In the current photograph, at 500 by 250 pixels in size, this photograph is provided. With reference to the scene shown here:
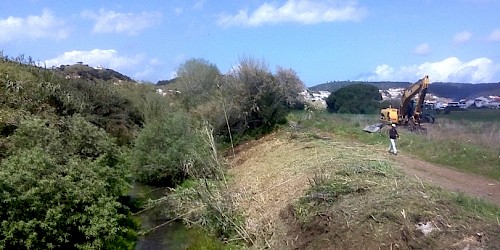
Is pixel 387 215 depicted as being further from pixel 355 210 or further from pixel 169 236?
pixel 169 236

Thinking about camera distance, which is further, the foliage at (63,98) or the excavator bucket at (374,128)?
the excavator bucket at (374,128)

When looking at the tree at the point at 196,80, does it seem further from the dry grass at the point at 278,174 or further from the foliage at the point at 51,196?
the foliage at the point at 51,196

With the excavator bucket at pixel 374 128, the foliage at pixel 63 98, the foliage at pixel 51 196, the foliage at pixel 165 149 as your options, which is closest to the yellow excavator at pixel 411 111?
the excavator bucket at pixel 374 128

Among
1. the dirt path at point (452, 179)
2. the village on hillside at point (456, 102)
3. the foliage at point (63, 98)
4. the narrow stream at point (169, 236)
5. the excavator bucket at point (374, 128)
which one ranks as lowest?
the narrow stream at point (169, 236)

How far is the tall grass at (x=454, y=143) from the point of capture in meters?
23.6

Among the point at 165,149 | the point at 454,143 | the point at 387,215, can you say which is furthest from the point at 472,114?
the point at 387,215

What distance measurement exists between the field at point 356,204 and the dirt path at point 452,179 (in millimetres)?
268

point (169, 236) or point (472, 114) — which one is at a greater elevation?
point (472, 114)

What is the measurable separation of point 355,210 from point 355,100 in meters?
40.6

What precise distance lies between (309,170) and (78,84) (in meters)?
26.4

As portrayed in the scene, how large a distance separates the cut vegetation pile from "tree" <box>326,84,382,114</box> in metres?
28.5

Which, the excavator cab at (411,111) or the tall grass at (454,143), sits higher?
the excavator cab at (411,111)

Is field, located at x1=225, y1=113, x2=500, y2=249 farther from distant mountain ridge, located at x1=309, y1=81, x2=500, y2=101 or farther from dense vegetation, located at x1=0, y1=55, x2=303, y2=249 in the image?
distant mountain ridge, located at x1=309, y1=81, x2=500, y2=101

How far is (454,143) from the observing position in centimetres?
2686
